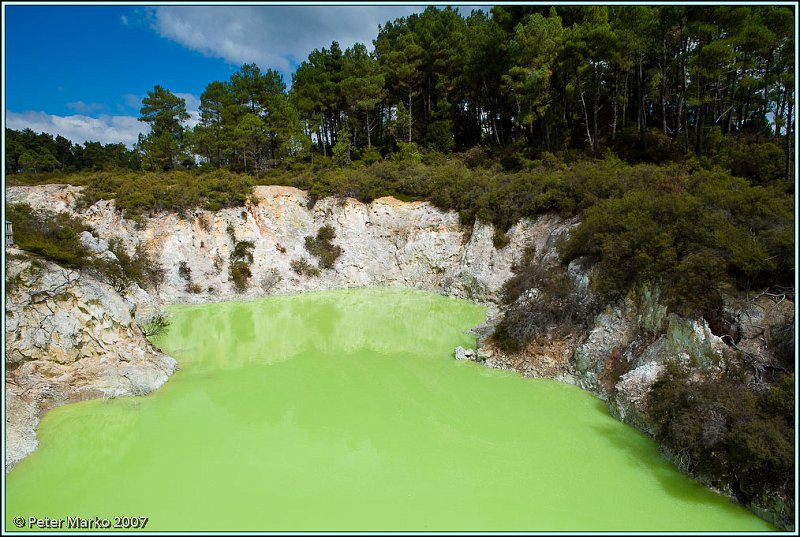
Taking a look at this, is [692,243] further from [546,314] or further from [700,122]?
[700,122]

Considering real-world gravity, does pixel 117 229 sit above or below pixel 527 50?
below

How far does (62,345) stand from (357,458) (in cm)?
855

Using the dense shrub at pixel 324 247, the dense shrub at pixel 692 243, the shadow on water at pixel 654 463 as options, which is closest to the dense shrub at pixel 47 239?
the dense shrub at pixel 324 247

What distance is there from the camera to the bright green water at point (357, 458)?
7211mm

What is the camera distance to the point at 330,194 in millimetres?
27219

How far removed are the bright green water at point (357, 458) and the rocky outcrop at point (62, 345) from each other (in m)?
0.63

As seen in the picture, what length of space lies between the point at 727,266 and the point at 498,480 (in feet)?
25.5

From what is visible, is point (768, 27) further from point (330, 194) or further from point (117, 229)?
point (117, 229)

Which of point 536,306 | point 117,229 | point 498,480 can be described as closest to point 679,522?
point 498,480

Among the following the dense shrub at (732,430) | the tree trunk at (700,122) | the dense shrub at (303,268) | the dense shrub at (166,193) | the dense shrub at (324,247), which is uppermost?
the tree trunk at (700,122)

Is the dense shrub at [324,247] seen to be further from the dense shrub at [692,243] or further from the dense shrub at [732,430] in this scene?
the dense shrub at [732,430]

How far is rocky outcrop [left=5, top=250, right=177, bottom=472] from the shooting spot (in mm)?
10711

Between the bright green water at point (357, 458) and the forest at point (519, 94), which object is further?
the forest at point (519, 94)
